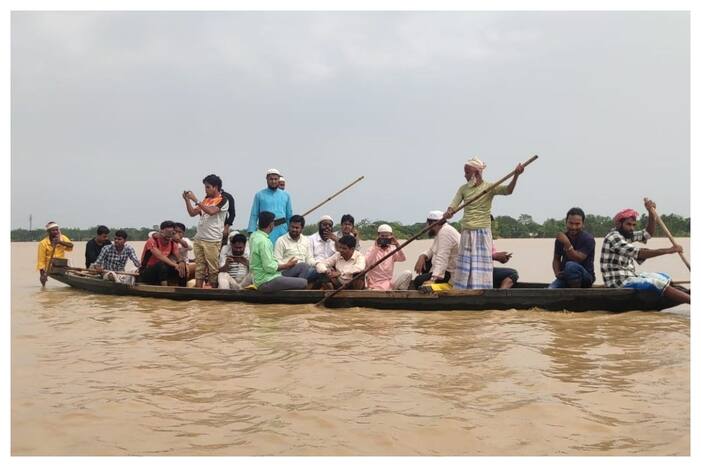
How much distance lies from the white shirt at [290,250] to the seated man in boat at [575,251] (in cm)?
282

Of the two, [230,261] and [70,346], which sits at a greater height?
[230,261]

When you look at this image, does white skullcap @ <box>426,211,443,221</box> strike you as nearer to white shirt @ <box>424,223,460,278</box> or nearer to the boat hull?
white shirt @ <box>424,223,460,278</box>

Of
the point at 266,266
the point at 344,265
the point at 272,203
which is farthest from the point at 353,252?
the point at 272,203

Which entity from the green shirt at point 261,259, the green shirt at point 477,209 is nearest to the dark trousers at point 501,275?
the green shirt at point 477,209

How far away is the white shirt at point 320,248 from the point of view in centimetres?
798

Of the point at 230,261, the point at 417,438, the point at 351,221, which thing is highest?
the point at 351,221

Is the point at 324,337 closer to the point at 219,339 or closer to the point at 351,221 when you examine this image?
the point at 219,339

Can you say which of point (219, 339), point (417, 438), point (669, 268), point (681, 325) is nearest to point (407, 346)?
point (219, 339)

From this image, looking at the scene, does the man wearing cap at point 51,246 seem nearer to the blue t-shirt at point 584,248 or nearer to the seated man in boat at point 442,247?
the seated man in boat at point 442,247

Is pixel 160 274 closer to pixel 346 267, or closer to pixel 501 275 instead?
pixel 346 267

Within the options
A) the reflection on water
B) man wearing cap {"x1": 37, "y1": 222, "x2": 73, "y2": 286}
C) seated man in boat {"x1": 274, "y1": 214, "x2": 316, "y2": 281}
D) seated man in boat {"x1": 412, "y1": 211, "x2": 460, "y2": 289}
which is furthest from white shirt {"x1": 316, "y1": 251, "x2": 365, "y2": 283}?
man wearing cap {"x1": 37, "y1": 222, "x2": 73, "y2": 286}

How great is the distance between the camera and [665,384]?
3697 millimetres

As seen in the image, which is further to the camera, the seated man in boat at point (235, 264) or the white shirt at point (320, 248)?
the white shirt at point (320, 248)
